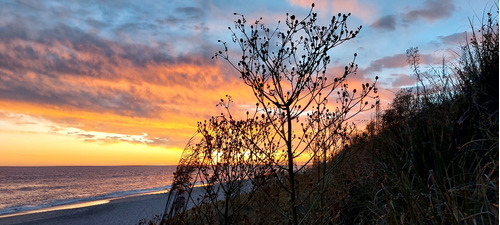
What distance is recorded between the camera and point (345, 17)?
3.80m

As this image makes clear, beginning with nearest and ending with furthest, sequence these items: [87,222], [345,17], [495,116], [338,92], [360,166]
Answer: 1. [345,17]
2. [338,92]
3. [495,116]
4. [360,166]
5. [87,222]

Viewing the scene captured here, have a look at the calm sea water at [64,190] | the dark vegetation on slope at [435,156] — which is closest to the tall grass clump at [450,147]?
the dark vegetation on slope at [435,156]

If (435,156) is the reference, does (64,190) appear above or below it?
below

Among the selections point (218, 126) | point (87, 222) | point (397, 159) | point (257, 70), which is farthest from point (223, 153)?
point (87, 222)

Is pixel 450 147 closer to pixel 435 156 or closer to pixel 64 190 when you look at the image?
pixel 435 156

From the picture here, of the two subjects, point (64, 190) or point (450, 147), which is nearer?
point (450, 147)

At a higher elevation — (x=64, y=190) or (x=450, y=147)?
(x=450, y=147)

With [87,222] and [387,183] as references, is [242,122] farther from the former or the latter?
[87,222]

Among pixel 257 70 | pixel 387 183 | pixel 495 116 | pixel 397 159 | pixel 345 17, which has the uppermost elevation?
pixel 345 17

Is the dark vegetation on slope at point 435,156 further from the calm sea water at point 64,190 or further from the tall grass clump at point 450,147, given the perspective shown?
the calm sea water at point 64,190

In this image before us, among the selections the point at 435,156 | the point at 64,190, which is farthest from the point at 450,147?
the point at 64,190

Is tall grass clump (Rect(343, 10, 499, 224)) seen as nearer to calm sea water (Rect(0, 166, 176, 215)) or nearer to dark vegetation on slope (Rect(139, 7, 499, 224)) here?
dark vegetation on slope (Rect(139, 7, 499, 224))

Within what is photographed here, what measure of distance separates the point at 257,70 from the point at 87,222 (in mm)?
14320

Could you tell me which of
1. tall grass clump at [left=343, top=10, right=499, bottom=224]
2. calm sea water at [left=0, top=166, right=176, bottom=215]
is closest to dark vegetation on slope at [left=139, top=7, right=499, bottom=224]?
tall grass clump at [left=343, top=10, right=499, bottom=224]
